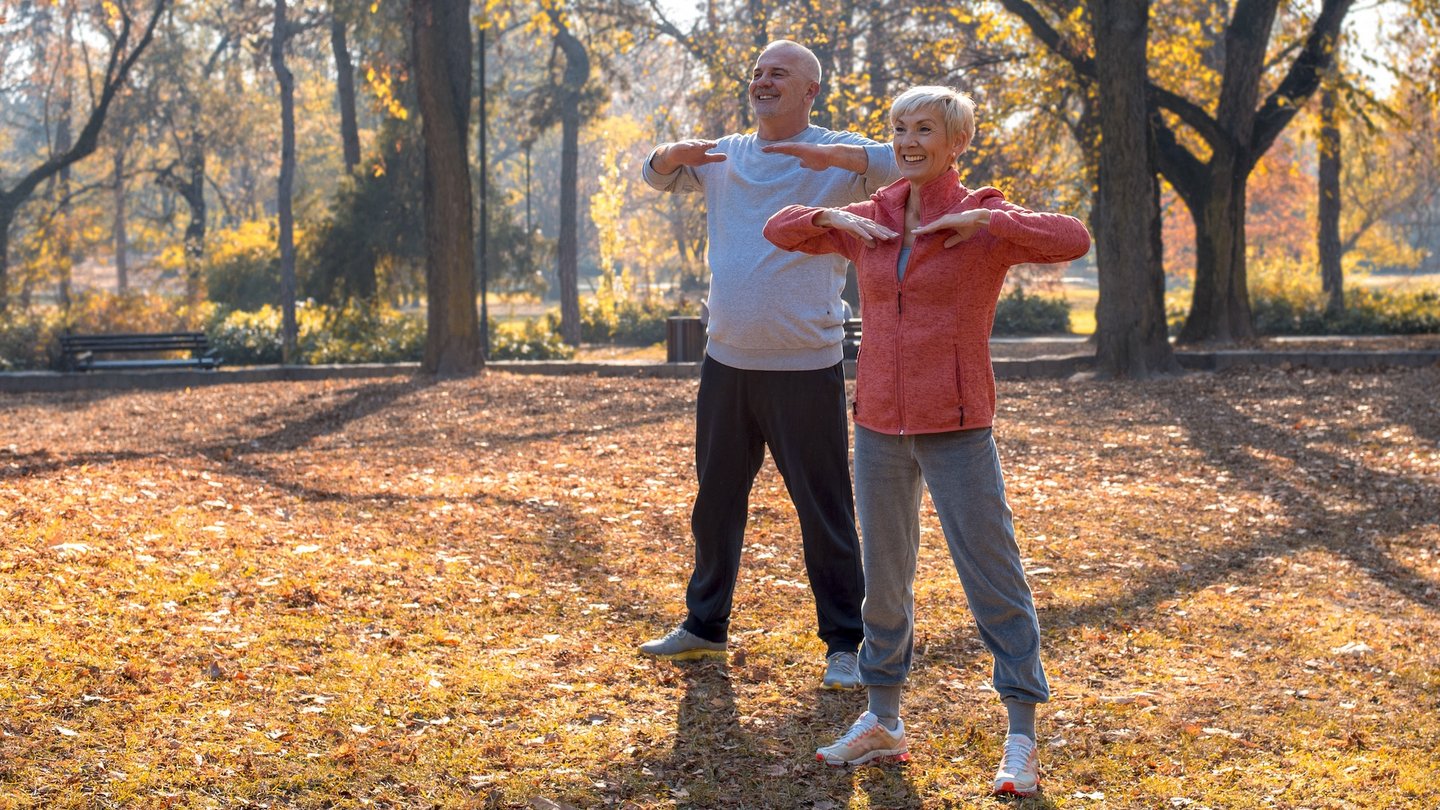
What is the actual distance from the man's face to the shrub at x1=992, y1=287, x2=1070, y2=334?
84.4 feet

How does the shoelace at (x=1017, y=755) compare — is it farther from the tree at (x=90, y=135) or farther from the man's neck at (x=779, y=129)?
the tree at (x=90, y=135)

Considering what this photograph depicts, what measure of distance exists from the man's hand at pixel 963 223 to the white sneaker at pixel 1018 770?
1394mm

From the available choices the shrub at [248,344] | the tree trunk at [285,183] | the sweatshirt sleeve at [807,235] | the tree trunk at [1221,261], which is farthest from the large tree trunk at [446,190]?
the sweatshirt sleeve at [807,235]

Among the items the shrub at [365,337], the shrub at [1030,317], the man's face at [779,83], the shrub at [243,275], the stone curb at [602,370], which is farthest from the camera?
the shrub at [243,275]

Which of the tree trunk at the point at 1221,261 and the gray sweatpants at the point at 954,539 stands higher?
the tree trunk at the point at 1221,261

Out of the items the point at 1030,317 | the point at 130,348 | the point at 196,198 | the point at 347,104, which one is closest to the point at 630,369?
the point at 130,348

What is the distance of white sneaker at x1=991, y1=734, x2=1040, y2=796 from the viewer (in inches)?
150

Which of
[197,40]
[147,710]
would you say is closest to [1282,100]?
[147,710]

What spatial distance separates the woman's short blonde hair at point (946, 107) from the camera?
3.53 metres

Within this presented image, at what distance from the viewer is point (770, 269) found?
451cm

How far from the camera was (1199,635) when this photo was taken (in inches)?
229

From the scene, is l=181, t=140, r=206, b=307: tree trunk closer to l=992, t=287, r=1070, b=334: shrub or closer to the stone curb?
the stone curb

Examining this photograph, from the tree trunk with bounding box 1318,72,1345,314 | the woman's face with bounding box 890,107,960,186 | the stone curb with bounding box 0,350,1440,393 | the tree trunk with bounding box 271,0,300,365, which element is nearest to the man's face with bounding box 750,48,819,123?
the woman's face with bounding box 890,107,960,186

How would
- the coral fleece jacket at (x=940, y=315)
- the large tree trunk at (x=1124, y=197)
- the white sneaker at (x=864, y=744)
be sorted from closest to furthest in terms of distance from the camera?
the coral fleece jacket at (x=940, y=315) < the white sneaker at (x=864, y=744) < the large tree trunk at (x=1124, y=197)
